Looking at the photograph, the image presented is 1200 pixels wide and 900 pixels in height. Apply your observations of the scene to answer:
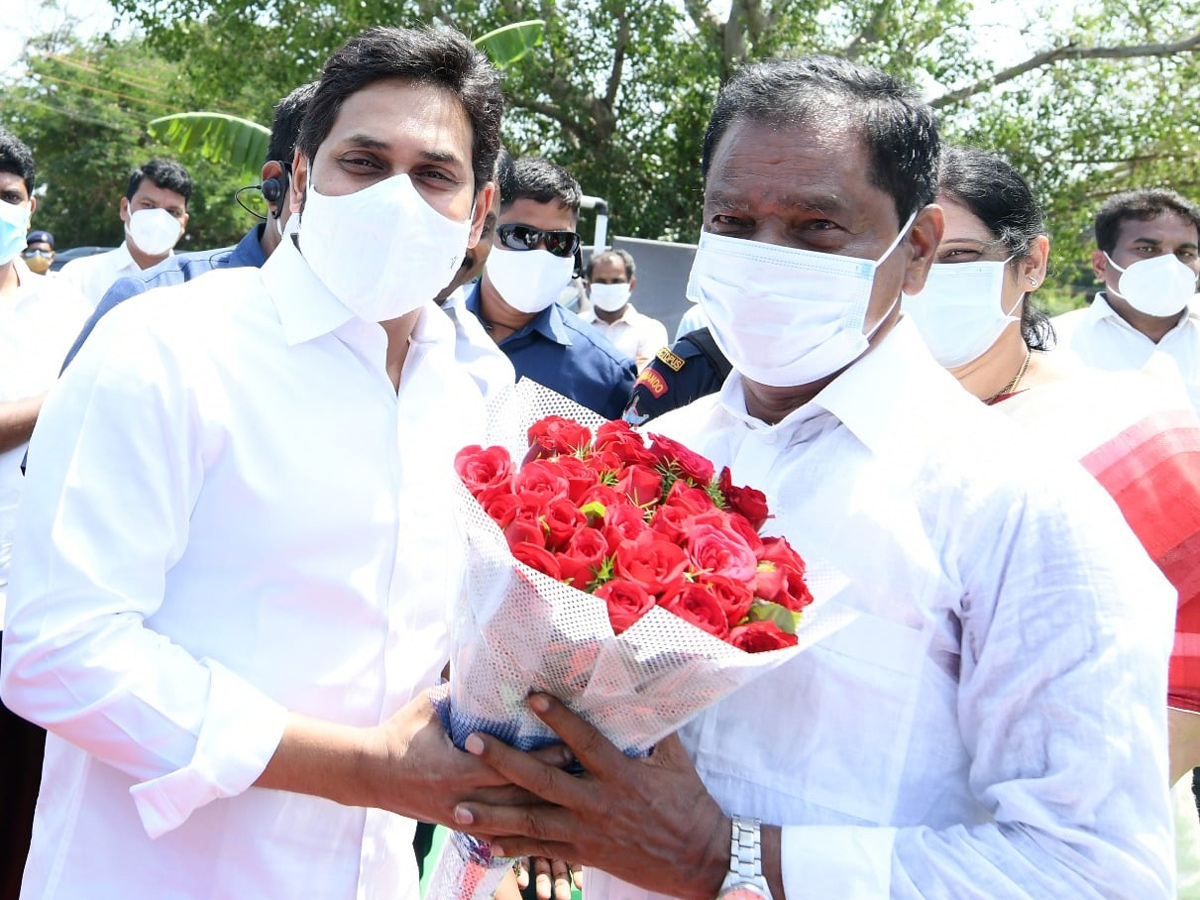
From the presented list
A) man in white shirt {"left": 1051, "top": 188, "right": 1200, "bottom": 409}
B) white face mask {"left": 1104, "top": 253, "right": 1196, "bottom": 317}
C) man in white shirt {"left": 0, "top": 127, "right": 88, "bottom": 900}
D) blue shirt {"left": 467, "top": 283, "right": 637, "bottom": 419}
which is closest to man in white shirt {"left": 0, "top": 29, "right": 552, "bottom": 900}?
man in white shirt {"left": 0, "top": 127, "right": 88, "bottom": 900}

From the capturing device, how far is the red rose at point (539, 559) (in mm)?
1287

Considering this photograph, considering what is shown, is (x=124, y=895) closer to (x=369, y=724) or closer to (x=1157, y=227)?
(x=369, y=724)

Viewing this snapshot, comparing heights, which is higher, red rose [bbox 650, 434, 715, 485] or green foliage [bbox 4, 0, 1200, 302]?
green foliage [bbox 4, 0, 1200, 302]

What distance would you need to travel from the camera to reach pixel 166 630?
5.49 feet

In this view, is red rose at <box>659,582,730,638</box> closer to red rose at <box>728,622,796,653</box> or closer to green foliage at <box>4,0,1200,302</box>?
red rose at <box>728,622,796,653</box>

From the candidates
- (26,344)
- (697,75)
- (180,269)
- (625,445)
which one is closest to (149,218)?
(26,344)

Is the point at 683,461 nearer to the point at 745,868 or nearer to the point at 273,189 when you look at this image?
the point at 745,868

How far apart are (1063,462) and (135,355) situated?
1399mm

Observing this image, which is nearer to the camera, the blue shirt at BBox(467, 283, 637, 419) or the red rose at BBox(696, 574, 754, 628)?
the red rose at BBox(696, 574, 754, 628)

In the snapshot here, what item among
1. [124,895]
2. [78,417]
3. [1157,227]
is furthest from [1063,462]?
[1157,227]

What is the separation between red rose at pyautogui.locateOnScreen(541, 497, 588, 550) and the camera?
133 centimetres

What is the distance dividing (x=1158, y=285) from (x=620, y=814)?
4.98 metres

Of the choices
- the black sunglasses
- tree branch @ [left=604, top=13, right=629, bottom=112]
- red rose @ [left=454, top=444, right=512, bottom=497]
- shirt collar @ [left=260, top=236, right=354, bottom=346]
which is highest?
tree branch @ [left=604, top=13, right=629, bottom=112]

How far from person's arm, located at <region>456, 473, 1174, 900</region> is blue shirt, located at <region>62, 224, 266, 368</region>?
204cm
